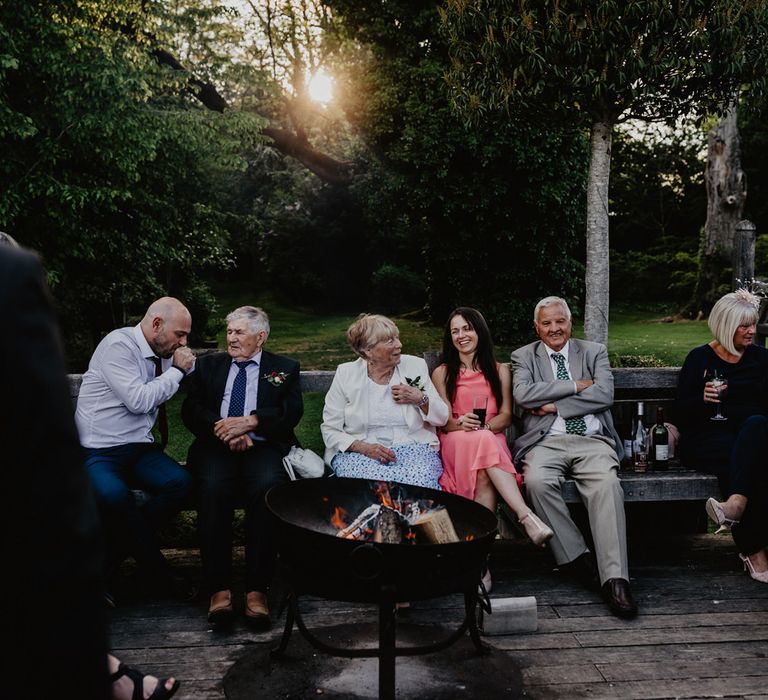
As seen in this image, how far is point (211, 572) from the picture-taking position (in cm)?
371

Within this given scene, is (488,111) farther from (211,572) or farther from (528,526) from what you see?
(211,572)

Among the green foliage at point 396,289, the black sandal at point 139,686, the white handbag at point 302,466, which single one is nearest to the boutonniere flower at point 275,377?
the white handbag at point 302,466

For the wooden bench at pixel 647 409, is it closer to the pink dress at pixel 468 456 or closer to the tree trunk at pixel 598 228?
the pink dress at pixel 468 456

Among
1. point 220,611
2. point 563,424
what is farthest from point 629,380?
point 220,611

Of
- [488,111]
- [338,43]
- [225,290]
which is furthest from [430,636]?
[225,290]

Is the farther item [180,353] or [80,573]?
[180,353]

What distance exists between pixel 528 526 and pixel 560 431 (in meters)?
0.75

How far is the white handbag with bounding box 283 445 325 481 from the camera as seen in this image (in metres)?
4.06

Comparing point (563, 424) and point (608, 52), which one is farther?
point (608, 52)

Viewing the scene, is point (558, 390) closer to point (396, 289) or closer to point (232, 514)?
point (232, 514)

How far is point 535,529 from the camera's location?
3.89m

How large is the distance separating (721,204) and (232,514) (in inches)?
621

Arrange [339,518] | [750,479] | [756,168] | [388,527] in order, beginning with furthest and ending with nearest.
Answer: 1. [756,168]
2. [750,479]
3. [339,518]
4. [388,527]

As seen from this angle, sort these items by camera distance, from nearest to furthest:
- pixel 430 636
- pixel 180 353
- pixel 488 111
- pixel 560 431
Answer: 1. pixel 430 636
2. pixel 180 353
3. pixel 560 431
4. pixel 488 111
